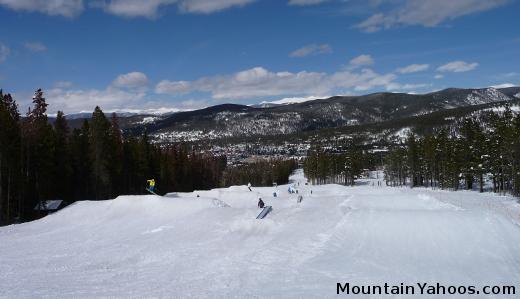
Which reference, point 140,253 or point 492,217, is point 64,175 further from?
point 492,217

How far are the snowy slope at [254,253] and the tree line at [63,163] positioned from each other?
1006 cm

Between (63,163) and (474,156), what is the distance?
57838mm

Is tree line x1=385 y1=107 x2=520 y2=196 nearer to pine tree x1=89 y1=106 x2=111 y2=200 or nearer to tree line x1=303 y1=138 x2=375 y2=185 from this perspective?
tree line x1=303 y1=138 x2=375 y2=185

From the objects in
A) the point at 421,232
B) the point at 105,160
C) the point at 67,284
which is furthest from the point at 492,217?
the point at 105,160

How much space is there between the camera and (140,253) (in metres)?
20.7

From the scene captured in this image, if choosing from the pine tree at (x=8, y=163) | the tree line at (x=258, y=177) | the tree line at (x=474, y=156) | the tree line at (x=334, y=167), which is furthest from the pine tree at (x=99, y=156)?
the tree line at (x=258, y=177)

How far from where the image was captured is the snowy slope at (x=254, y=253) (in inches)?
575

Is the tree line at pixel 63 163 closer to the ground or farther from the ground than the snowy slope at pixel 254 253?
farther from the ground

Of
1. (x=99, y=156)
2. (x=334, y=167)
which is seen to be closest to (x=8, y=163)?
(x=99, y=156)

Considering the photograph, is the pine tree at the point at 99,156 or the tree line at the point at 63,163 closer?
the tree line at the point at 63,163

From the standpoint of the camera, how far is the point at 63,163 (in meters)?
49.6

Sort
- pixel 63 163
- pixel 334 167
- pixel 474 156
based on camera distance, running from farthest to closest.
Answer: pixel 334 167 < pixel 474 156 < pixel 63 163

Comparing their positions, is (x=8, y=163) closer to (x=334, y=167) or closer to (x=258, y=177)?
(x=334, y=167)

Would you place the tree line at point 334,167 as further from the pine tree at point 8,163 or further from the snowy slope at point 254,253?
the pine tree at point 8,163
